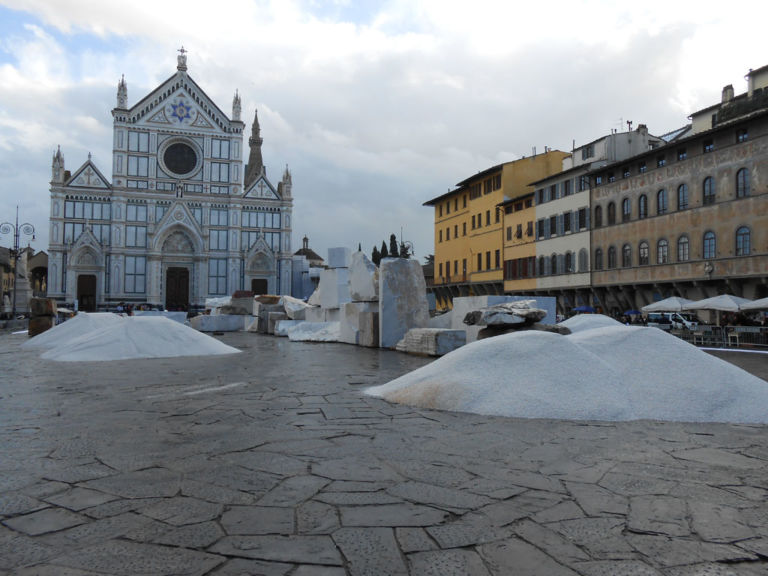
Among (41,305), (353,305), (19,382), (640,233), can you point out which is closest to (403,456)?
(19,382)

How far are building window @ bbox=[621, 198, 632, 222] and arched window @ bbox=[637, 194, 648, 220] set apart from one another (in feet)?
2.17

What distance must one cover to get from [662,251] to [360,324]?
66.3ft

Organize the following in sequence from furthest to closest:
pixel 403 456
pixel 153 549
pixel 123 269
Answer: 1. pixel 123 269
2. pixel 403 456
3. pixel 153 549

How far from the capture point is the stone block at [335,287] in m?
19.4

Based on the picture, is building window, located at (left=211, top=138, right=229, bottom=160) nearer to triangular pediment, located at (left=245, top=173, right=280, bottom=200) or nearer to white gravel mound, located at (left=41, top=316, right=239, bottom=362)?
A: triangular pediment, located at (left=245, top=173, right=280, bottom=200)

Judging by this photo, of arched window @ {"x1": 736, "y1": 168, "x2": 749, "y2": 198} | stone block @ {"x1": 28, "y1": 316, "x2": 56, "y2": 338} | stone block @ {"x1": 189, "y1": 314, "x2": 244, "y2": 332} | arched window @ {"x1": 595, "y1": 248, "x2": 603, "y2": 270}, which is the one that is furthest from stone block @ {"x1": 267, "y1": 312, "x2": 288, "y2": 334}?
arched window @ {"x1": 736, "y1": 168, "x2": 749, "y2": 198}

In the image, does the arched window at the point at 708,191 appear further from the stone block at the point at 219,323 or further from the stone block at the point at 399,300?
the stone block at the point at 219,323

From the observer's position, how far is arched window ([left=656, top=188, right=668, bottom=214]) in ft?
96.5

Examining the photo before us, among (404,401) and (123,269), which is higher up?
(123,269)

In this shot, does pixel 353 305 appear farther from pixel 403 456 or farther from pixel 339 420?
pixel 403 456

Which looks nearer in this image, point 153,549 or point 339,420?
point 153,549

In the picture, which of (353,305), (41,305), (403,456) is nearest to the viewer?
(403,456)

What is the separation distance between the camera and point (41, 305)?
19375 millimetres

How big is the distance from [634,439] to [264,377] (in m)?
5.43
